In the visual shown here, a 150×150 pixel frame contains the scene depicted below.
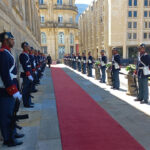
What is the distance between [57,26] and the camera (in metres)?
47.2

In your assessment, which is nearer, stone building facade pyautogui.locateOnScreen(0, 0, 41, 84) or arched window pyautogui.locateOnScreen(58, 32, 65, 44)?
stone building facade pyautogui.locateOnScreen(0, 0, 41, 84)

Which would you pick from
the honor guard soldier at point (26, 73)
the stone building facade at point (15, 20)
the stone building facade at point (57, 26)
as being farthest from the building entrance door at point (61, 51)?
the honor guard soldier at point (26, 73)

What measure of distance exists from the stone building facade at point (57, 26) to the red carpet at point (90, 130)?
41717 millimetres

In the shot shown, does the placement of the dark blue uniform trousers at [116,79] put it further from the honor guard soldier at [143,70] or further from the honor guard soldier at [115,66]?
the honor guard soldier at [143,70]

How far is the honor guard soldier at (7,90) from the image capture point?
3.50 metres

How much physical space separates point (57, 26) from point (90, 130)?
45076 mm

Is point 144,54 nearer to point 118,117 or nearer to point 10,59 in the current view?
point 118,117

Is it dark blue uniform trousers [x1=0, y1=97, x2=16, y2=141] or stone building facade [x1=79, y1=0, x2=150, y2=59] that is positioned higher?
stone building facade [x1=79, y1=0, x2=150, y2=59]

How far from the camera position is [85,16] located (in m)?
65.9

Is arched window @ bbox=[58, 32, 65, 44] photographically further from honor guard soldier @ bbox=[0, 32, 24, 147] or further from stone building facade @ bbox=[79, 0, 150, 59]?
honor guard soldier @ bbox=[0, 32, 24, 147]

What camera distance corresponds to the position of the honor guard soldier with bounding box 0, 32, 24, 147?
350 cm

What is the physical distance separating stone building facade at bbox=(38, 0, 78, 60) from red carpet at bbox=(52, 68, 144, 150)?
41.7 metres

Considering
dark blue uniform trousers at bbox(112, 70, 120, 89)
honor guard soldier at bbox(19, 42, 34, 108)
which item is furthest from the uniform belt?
dark blue uniform trousers at bbox(112, 70, 120, 89)

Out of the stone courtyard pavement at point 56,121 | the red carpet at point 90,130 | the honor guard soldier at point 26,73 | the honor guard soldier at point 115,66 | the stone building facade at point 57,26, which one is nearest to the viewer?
the red carpet at point 90,130
